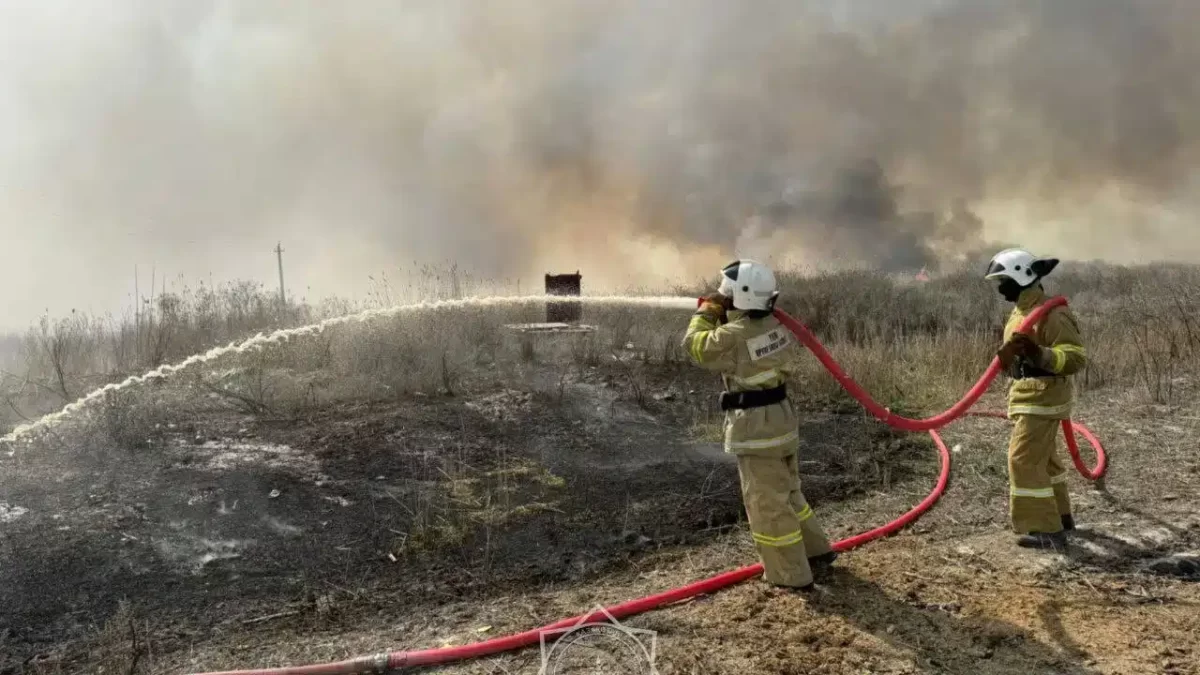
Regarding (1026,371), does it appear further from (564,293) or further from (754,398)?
(564,293)

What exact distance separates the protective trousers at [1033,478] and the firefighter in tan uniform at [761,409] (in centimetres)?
146

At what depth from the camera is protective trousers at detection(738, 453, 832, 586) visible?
3.66 m

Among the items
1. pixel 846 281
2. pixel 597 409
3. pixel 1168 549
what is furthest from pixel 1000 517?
pixel 846 281

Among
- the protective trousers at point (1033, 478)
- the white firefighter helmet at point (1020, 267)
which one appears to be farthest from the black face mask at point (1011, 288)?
the protective trousers at point (1033, 478)

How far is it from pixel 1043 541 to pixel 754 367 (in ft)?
6.87

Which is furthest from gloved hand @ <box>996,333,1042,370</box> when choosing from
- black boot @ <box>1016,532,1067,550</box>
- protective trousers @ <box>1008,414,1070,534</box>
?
black boot @ <box>1016,532,1067,550</box>

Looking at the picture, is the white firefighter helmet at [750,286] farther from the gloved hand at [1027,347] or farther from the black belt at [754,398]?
the gloved hand at [1027,347]

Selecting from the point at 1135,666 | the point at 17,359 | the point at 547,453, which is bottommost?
the point at 1135,666

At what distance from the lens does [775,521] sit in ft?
12.0

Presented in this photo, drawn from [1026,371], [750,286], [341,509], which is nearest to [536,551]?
[341,509]

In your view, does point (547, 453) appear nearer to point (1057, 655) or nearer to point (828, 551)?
point (828, 551)

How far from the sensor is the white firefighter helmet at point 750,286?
12.1ft

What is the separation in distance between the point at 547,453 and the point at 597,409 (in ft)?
4.95

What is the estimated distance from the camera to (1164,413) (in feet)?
22.7
